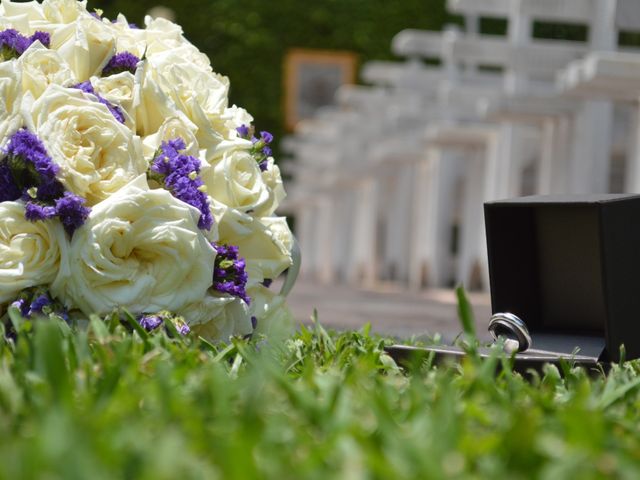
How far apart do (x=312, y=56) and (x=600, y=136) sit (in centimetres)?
1444

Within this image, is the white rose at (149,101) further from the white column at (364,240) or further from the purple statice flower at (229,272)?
the white column at (364,240)

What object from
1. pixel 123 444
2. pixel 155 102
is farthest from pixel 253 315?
pixel 123 444

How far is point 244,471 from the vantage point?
0.81 metres

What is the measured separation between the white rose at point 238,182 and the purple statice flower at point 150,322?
257 mm

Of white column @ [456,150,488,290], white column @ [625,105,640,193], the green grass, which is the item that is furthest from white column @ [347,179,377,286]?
the green grass

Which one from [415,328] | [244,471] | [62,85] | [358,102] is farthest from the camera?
[358,102]

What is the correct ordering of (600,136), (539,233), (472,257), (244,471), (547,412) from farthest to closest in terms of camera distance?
(472,257)
(600,136)
(539,233)
(547,412)
(244,471)

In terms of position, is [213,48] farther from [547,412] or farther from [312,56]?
[547,412]

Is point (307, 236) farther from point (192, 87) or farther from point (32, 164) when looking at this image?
point (32, 164)

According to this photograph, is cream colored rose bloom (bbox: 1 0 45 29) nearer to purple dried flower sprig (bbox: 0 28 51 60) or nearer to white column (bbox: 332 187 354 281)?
purple dried flower sprig (bbox: 0 28 51 60)

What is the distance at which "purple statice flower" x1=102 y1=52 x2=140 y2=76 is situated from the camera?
6.72 ft

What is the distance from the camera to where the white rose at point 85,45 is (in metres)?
2.00

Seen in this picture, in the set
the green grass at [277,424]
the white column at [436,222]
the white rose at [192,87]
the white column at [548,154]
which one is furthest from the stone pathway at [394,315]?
the green grass at [277,424]

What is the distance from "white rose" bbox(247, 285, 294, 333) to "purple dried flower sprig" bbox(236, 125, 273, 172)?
23 centimetres
